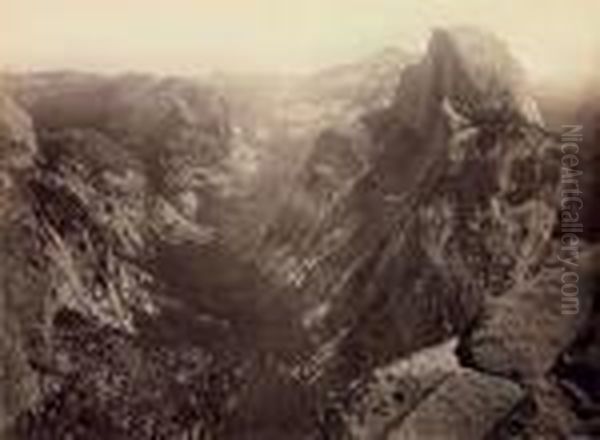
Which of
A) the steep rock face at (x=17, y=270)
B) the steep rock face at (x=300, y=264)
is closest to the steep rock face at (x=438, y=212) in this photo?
the steep rock face at (x=300, y=264)

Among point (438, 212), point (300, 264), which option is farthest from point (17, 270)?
point (438, 212)

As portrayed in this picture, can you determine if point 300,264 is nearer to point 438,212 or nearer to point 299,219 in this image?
point 299,219

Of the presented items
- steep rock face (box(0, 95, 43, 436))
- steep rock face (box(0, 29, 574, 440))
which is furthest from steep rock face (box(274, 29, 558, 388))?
steep rock face (box(0, 95, 43, 436))

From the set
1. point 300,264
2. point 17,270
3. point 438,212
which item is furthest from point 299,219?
point 17,270

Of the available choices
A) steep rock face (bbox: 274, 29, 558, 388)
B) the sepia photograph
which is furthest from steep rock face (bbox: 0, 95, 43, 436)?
steep rock face (bbox: 274, 29, 558, 388)

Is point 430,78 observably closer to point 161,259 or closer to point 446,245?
point 446,245

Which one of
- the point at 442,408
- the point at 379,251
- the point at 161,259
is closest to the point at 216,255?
the point at 161,259

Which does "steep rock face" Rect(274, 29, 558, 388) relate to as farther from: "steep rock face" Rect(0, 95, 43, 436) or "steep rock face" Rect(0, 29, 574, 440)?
"steep rock face" Rect(0, 95, 43, 436)

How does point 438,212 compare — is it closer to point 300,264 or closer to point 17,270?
point 300,264

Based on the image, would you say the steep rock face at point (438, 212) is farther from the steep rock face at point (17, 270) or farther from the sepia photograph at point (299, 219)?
the steep rock face at point (17, 270)
